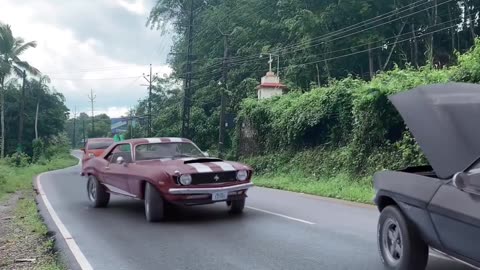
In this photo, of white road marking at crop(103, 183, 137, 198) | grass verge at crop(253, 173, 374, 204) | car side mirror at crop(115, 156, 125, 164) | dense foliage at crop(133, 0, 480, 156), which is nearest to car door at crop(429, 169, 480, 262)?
white road marking at crop(103, 183, 137, 198)

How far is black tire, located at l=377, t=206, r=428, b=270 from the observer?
5082 mm

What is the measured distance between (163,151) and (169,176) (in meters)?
1.87

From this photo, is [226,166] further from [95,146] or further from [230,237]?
[95,146]

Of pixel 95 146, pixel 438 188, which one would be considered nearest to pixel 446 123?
pixel 438 188

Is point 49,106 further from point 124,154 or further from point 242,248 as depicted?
point 242,248

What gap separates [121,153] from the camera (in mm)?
11125

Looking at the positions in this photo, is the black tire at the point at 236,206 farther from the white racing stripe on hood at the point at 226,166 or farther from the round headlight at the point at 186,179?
the round headlight at the point at 186,179

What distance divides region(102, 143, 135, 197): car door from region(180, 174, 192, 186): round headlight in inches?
64.5

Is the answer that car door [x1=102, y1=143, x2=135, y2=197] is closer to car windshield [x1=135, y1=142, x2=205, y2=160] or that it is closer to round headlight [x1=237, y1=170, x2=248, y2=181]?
car windshield [x1=135, y1=142, x2=205, y2=160]

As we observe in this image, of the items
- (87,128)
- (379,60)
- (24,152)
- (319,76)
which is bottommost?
(24,152)

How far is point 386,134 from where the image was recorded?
15672 mm

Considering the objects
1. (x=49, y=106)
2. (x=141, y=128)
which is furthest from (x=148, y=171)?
(x=49, y=106)

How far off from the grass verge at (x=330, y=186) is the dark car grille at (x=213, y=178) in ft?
13.7

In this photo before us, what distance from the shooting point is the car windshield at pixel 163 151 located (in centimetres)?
1052
